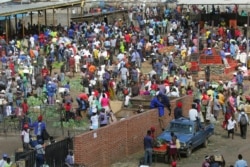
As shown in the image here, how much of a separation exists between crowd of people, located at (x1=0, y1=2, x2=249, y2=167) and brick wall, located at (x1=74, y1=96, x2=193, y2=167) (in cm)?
105

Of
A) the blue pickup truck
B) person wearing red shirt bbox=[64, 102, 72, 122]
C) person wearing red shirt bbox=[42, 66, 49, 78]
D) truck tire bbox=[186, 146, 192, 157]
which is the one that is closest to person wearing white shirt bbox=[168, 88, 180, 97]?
the blue pickup truck

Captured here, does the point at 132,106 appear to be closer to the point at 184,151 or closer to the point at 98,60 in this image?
the point at 184,151

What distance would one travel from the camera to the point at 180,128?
84.5 ft

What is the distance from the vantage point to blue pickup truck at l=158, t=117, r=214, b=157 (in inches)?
980

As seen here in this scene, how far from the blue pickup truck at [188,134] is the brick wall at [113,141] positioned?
3.31 feet

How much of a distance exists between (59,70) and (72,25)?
36.5 ft

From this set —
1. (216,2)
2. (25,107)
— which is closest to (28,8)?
(216,2)

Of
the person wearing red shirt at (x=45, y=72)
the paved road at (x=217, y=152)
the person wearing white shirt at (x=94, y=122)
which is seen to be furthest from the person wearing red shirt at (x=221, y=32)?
the person wearing white shirt at (x=94, y=122)

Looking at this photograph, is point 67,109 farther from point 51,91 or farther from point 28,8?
point 28,8

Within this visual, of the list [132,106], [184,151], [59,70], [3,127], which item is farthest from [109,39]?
[184,151]

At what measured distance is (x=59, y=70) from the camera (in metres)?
40.1

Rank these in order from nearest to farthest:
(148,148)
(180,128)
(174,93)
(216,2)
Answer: (148,148) < (180,128) < (174,93) < (216,2)

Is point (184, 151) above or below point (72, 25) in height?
below

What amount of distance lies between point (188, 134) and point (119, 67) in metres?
12.5
